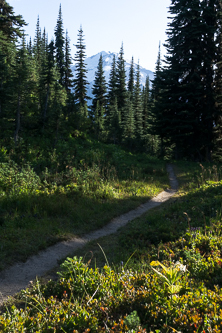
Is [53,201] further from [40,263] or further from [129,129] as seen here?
[129,129]

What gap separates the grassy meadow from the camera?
10.0 ft

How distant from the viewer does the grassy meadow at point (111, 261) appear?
3053 mm

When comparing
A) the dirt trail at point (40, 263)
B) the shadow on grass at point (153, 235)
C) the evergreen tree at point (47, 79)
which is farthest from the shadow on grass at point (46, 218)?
the evergreen tree at point (47, 79)

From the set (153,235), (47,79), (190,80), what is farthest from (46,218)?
(190,80)

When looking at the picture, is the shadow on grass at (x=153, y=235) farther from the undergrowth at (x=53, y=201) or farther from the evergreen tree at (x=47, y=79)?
the evergreen tree at (x=47, y=79)

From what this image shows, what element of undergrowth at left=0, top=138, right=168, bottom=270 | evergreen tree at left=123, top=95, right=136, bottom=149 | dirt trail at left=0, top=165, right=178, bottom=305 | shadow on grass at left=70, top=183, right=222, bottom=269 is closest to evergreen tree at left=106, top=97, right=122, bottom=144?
evergreen tree at left=123, top=95, right=136, bottom=149

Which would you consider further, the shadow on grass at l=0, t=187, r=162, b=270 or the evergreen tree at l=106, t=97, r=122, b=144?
the evergreen tree at l=106, t=97, r=122, b=144

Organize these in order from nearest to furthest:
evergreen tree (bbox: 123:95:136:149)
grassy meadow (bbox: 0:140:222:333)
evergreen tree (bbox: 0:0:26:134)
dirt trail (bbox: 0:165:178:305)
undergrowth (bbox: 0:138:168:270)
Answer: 1. grassy meadow (bbox: 0:140:222:333)
2. dirt trail (bbox: 0:165:178:305)
3. undergrowth (bbox: 0:138:168:270)
4. evergreen tree (bbox: 0:0:26:134)
5. evergreen tree (bbox: 123:95:136:149)

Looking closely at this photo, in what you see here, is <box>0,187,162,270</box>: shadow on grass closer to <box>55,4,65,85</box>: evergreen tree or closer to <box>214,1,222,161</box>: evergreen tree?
<box>214,1,222,161</box>: evergreen tree

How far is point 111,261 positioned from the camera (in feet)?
16.6

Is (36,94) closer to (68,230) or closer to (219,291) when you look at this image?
(68,230)

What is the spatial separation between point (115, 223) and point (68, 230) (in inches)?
73.5

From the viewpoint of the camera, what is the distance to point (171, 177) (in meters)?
16.8

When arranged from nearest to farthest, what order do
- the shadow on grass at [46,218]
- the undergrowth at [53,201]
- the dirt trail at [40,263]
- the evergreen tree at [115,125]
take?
the dirt trail at [40,263] < the shadow on grass at [46,218] < the undergrowth at [53,201] < the evergreen tree at [115,125]
